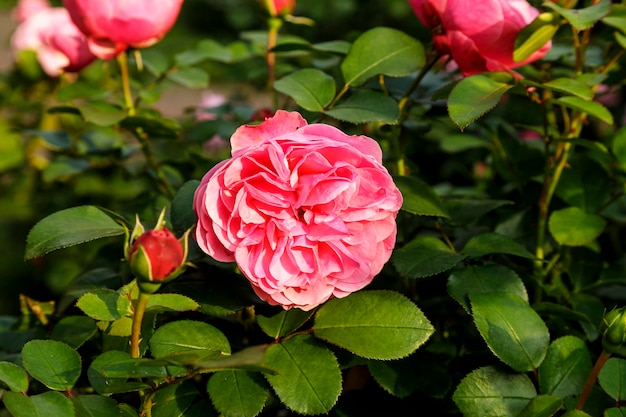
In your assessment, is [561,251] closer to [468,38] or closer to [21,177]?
[468,38]

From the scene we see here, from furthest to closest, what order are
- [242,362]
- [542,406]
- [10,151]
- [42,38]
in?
[10,151], [42,38], [542,406], [242,362]

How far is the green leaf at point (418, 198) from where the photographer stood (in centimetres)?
64

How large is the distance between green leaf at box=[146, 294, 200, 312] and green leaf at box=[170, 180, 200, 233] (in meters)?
0.07

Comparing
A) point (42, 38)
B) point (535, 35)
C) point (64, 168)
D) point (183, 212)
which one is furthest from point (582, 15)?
point (42, 38)

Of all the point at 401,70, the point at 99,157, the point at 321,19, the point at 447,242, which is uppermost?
the point at 401,70

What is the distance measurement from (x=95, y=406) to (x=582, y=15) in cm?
51

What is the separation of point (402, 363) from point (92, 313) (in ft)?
0.91

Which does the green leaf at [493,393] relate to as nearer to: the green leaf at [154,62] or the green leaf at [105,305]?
the green leaf at [105,305]

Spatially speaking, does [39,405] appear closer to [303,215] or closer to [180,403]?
[180,403]

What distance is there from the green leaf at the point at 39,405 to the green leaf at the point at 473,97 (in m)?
0.36

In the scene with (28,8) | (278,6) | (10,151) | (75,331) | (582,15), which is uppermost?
(582,15)

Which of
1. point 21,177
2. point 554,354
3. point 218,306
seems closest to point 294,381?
point 218,306

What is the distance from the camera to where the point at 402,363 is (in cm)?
68

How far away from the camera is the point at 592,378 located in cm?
57
